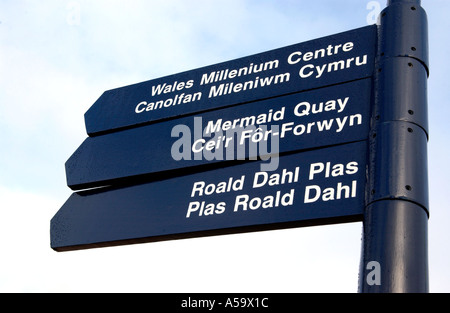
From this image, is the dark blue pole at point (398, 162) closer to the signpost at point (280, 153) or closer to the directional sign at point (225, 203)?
the signpost at point (280, 153)

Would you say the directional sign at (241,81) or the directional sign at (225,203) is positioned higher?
the directional sign at (241,81)

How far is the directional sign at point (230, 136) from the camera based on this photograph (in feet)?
10.5

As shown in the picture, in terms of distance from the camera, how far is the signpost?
9.12ft

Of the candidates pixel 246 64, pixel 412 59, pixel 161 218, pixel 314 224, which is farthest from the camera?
pixel 246 64

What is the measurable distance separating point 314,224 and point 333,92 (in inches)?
29.8

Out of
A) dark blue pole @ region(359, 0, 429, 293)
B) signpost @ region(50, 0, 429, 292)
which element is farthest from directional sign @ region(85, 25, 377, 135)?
dark blue pole @ region(359, 0, 429, 293)

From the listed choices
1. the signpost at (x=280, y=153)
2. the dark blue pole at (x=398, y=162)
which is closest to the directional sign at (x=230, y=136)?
the signpost at (x=280, y=153)

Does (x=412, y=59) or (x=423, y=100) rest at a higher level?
(x=412, y=59)

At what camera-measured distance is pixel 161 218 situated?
337 cm

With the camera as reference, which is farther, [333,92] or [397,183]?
[333,92]

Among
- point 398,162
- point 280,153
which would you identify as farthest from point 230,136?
point 398,162
